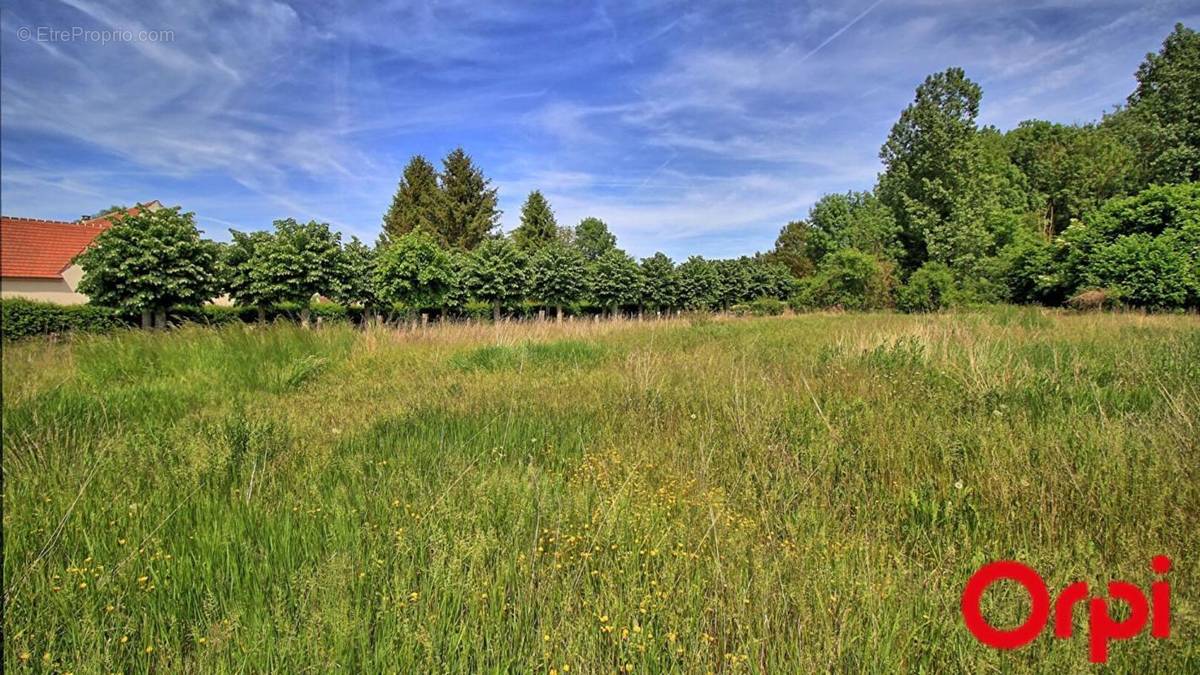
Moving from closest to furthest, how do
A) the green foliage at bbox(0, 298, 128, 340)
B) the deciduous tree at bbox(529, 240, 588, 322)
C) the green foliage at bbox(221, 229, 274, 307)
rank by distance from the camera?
the green foliage at bbox(0, 298, 128, 340) → the green foliage at bbox(221, 229, 274, 307) → the deciduous tree at bbox(529, 240, 588, 322)

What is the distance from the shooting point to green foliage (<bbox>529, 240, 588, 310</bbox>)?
23.9 m

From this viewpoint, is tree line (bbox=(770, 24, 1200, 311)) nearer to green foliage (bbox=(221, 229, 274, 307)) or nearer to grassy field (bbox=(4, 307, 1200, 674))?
grassy field (bbox=(4, 307, 1200, 674))

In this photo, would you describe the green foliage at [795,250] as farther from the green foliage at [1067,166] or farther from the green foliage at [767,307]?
the green foliage at [767,307]

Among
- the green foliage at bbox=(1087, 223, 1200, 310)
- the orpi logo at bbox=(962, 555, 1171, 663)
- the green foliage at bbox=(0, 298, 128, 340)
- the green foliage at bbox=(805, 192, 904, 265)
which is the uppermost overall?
the green foliage at bbox=(805, 192, 904, 265)

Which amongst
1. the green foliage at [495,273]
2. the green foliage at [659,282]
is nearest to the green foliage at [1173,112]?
the green foliage at [659,282]

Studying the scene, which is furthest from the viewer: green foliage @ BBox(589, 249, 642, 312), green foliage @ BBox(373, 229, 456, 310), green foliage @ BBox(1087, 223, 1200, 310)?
green foliage @ BBox(589, 249, 642, 312)

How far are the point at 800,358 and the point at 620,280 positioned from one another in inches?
839

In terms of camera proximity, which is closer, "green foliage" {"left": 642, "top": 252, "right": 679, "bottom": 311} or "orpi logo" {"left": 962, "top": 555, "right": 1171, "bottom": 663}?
"orpi logo" {"left": 962, "top": 555, "right": 1171, "bottom": 663}

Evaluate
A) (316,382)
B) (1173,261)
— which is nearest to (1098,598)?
(316,382)

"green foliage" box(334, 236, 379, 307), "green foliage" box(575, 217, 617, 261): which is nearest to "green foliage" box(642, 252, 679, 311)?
"green foliage" box(334, 236, 379, 307)

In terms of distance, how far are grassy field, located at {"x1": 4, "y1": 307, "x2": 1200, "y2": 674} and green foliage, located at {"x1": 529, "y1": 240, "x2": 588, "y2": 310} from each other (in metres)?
19.7

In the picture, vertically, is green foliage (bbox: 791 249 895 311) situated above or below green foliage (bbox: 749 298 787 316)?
above

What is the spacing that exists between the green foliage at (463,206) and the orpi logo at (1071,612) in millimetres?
41295

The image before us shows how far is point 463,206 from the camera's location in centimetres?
4088
